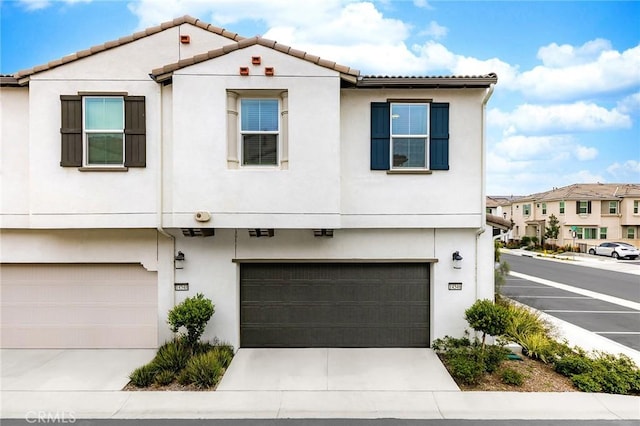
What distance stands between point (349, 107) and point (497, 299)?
761 centimetres

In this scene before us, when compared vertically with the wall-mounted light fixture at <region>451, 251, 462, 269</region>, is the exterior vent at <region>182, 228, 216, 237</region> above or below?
above

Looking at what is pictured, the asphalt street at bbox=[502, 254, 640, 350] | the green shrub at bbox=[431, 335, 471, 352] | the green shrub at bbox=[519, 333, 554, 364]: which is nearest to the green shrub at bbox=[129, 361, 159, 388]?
the green shrub at bbox=[431, 335, 471, 352]

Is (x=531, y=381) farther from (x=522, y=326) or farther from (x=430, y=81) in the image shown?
(x=430, y=81)

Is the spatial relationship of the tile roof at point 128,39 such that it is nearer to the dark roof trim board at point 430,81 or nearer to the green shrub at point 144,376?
the dark roof trim board at point 430,81

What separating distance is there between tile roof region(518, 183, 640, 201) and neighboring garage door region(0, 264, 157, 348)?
127 ft

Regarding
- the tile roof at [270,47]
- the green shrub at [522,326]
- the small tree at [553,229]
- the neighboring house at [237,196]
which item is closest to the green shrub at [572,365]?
the green shrub at [522,326]

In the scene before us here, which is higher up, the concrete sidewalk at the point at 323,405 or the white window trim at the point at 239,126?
the white window trim at the point at 239,126

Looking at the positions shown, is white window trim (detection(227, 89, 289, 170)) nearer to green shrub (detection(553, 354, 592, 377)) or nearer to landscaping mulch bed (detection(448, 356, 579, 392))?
landscaping mulch bed (detection(448, 356, 579, 392))

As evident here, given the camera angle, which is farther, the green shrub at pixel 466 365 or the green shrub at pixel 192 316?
the green shrub at pixel 192 316

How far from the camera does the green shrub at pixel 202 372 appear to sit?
6.33 meters

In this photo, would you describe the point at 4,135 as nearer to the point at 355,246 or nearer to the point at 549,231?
the point at 355,246

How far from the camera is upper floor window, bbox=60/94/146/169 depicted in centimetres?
732

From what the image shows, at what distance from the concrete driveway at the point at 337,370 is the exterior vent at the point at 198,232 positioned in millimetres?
2694

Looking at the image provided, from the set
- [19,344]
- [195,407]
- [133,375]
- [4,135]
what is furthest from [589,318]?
[4,135]
